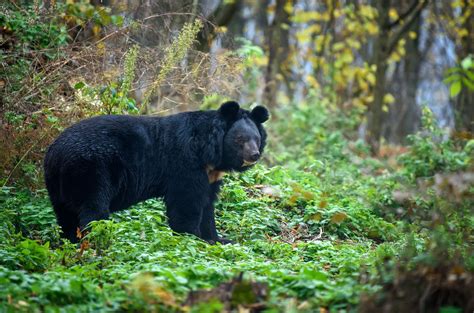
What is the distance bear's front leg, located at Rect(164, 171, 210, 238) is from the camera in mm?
7957

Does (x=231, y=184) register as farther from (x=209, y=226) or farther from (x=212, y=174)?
(x=209, y=226)

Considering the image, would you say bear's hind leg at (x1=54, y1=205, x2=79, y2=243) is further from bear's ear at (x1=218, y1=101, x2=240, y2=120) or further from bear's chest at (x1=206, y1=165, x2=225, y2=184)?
bear's ear at (x1=218, y1=101, x2=240, y2=120)

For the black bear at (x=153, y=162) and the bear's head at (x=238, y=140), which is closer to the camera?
the black bear at (x=153, y=162)

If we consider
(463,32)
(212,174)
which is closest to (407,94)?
(463,32)

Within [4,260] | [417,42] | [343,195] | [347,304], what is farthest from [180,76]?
[417,42]

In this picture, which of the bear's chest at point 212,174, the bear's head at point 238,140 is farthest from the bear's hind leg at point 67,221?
the bear's head at point 238,140

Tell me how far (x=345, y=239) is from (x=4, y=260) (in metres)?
4.21

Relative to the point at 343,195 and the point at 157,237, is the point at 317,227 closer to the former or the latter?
the point at 343,195

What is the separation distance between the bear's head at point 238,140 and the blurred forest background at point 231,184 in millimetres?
499

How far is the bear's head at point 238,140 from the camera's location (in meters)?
8.49

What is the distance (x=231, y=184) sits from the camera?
9.78m

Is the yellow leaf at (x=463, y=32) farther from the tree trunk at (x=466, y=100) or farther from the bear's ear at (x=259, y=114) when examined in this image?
the bear's ear at (x=259, y=114)

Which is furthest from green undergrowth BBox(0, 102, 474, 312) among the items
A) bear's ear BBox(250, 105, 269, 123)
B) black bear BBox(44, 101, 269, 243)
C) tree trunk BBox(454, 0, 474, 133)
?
tree trunk BBox(454, 0, 474, 133)

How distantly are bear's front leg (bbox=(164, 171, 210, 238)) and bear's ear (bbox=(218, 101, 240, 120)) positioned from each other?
0.79 metres
